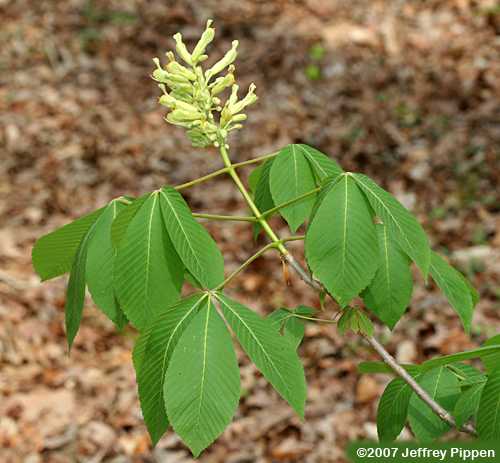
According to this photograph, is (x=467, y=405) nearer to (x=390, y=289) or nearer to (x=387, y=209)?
(x=390, y=289)

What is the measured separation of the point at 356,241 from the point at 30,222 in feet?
13.7

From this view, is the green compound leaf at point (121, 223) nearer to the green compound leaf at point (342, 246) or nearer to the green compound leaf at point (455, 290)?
the green compound leaf at point (342, 246)

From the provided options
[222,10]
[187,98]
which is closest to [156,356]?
[187,98]

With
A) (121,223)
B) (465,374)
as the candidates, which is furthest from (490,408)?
(121,223)

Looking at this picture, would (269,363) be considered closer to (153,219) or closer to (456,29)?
(153,219)

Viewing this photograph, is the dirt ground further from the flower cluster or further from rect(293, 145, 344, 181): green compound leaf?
the flower cluster

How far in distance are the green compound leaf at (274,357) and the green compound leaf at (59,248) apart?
465mm

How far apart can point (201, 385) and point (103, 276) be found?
0.35m

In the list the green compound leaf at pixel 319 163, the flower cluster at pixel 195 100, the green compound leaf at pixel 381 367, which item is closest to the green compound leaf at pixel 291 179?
the green compound leaf at pixel 319 163

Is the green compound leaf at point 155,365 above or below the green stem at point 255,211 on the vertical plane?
below

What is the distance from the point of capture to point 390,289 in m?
1.38

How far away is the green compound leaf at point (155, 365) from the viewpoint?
124 cm

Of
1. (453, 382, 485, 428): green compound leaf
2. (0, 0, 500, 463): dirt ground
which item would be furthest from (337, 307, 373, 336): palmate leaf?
(0, 0, 500, 463): dirt ground

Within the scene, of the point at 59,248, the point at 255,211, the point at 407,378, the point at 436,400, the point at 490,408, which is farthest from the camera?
the point at 59,248
